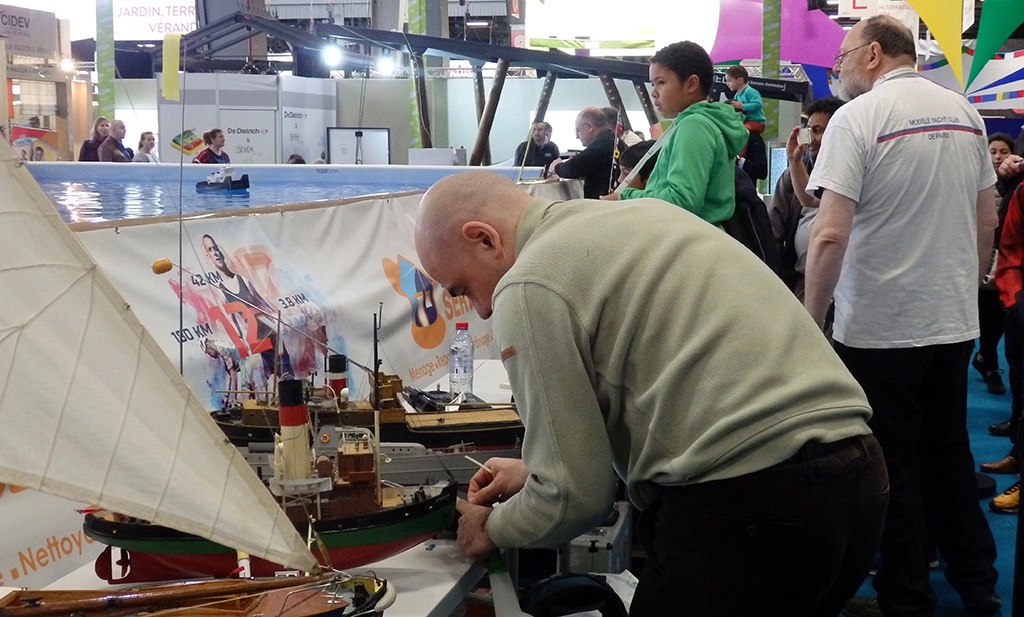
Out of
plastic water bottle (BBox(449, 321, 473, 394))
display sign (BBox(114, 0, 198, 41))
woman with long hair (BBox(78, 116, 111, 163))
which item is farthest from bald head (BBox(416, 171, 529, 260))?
display sign (BBox(114, 0, 198, 41))

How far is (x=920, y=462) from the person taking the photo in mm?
3471

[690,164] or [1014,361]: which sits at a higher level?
[690,164]

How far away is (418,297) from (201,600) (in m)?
3.91

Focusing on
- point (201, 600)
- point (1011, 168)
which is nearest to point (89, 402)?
point (201, 600)

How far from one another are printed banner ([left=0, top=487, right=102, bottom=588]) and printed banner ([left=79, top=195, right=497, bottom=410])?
552 mm

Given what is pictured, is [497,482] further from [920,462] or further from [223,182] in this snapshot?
[223,182]

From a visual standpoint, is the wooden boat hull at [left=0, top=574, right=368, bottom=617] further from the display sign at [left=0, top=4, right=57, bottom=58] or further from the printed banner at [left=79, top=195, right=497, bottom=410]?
the display sign at [left=0, top=4, right=57, bottom=58]

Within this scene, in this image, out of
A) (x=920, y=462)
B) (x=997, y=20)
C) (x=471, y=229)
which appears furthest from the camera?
(x=997, y=20)

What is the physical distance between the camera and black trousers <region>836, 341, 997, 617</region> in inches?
125

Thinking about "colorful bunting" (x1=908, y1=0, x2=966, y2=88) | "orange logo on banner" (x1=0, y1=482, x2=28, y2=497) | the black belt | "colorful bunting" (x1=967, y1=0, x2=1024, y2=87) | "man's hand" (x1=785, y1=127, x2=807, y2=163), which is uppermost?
"colorful bunting" (x1=967, y1=0, x2=1024, y2=87)

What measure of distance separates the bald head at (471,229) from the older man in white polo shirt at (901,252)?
1.63 metres

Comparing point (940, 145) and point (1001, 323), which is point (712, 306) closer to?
point (940, 145)

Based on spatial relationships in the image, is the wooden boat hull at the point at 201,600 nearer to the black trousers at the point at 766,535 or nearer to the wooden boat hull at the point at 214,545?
the wooden boat hull at the point at 214,545

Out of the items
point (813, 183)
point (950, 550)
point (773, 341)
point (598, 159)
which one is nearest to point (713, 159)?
point (813, 183)
